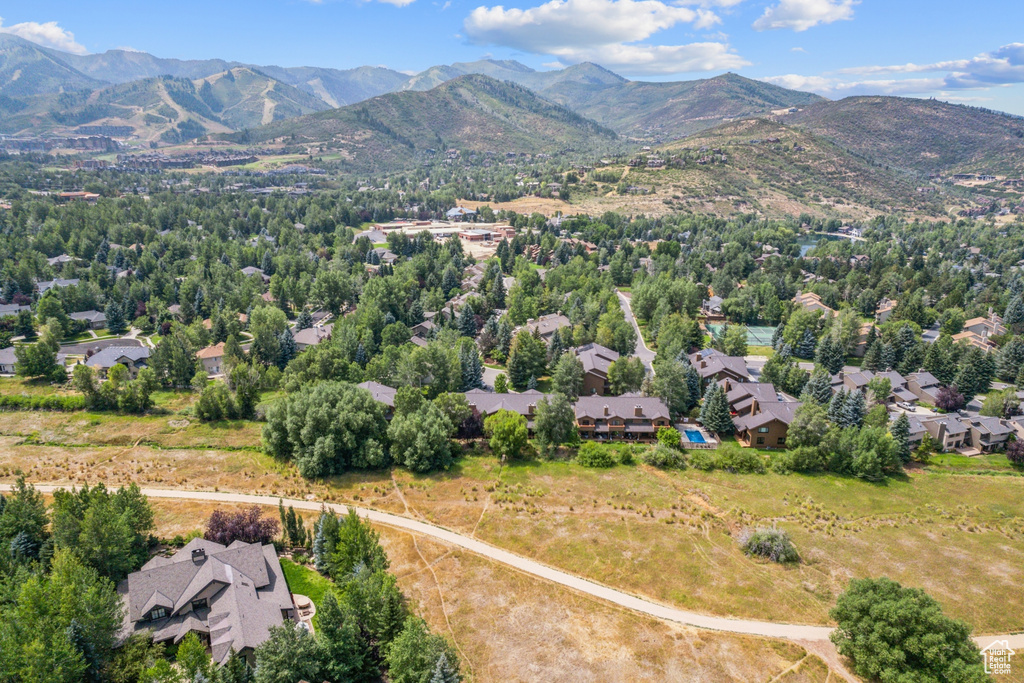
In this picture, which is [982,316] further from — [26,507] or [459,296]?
[26,507]

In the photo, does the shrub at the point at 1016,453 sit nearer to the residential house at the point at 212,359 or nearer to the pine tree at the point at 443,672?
the pine tree at the point at 443,672

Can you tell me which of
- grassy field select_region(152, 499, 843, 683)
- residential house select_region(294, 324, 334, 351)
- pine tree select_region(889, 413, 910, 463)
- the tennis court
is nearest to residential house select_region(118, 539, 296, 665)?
grassy field select_region(152, 499, 843, 683)

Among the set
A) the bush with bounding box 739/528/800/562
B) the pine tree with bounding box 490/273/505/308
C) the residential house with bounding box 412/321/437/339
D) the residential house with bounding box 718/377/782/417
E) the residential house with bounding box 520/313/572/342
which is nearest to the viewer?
the bush with bounding box 739/528/800/562

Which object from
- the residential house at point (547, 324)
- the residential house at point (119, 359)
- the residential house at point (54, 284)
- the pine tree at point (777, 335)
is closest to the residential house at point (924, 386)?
the pine tree at point (777, 335)

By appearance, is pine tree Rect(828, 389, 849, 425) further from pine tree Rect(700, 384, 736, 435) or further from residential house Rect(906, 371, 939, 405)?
residential house Rect(906, 371, 939, 405)

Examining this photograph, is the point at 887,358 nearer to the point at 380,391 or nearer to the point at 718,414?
the point at 718,414

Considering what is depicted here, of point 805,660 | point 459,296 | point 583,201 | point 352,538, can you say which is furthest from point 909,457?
point 583,201

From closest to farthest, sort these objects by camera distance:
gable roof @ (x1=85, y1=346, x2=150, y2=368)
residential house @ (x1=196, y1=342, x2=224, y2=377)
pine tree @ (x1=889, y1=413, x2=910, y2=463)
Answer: pine tree @ (x1=889, y1=413, x2=910, y2=463), gable roof @ (x1=85, y1=346, x2=150, y2=368), residential house @ (x1=196, y1=342, x2=224, y2=377)
